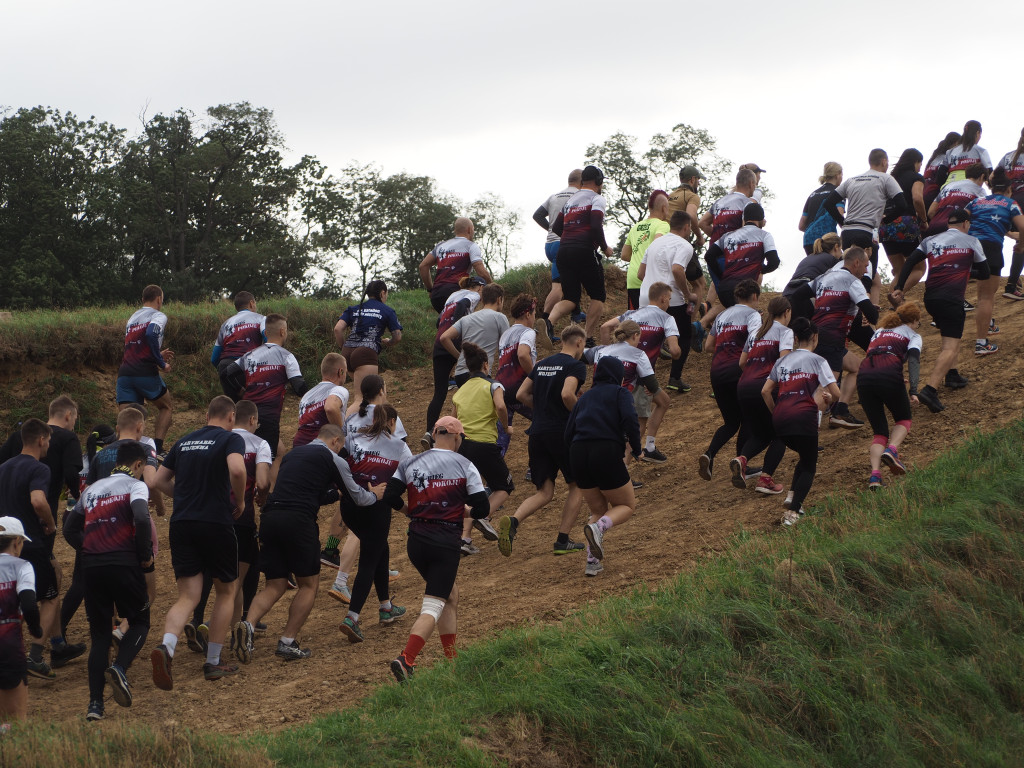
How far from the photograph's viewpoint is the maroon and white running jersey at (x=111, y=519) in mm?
7270

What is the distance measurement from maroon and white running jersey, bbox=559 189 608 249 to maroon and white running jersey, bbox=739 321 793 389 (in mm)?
3533

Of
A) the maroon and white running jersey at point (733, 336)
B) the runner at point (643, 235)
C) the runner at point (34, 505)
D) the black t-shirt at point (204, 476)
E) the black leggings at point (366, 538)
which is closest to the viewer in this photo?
the black t-shirt at point (204, 476)

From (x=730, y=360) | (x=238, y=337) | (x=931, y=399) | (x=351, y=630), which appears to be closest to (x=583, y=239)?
(x=730, y=360)

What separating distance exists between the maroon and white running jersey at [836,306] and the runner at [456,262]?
4.58 m

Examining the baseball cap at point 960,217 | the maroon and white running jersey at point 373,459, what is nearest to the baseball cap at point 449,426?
the maroon and white running jersey at point 373,459

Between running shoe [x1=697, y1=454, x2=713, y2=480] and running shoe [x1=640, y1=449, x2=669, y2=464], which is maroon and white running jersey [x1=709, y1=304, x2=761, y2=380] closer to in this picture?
running shoe [x1=697, y1=454, x2=713, y2=480]

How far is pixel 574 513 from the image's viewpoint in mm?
9547

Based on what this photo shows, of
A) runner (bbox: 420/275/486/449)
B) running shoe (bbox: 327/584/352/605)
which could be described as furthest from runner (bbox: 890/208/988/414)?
running shoe (bbox: 327/584/352/605)

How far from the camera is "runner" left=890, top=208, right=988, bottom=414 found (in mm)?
11273

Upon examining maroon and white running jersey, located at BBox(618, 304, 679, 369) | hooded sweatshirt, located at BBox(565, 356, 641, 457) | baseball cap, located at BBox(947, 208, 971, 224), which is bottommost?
hooded sweatshirt, located at BBox(565, 356, 641, 457)

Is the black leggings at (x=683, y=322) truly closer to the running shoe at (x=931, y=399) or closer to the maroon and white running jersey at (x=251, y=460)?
the running shoe at (x=931, y=399)

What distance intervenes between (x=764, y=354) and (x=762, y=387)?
0.40 meters

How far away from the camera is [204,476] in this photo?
7.77 metres

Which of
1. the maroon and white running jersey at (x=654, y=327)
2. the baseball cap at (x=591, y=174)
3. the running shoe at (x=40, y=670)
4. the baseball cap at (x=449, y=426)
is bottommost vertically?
the running shoe at (x=40, y=670)
